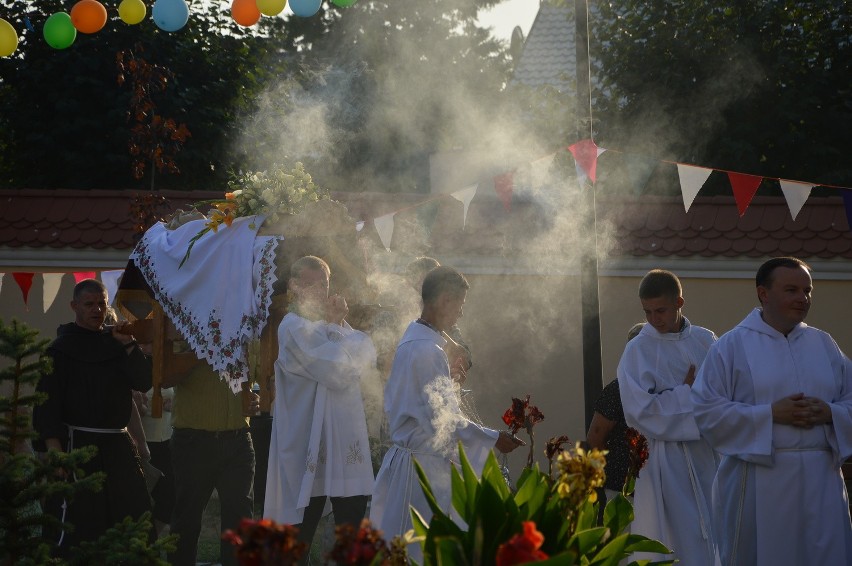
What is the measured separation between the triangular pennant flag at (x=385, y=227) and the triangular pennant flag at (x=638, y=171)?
7.59 m

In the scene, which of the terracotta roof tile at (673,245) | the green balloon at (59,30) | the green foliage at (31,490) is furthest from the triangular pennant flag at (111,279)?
the green foliage at (31,490)

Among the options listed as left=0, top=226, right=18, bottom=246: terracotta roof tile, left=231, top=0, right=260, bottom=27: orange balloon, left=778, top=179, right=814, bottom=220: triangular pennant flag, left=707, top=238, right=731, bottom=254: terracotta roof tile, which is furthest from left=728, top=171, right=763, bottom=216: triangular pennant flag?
left=0, top=226, right=18, bottom=246: terracotta roof tile

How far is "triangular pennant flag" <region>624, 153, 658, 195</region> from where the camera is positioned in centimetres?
1658

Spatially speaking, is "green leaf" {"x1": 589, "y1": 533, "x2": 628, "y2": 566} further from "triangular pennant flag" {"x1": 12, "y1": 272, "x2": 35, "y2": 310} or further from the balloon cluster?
"triangular pennant flag" {"x1": 12, "y1": 272, "x2": 35, "y2": 310}

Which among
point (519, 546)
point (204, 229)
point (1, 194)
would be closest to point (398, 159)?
point (1, 194)

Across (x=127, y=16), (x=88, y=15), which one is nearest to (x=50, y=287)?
(x=88, y=15)

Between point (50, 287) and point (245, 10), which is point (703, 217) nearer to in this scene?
point (245, 10)

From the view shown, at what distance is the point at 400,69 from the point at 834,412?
93.9ft

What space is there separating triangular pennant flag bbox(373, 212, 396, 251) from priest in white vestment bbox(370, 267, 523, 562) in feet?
12.9

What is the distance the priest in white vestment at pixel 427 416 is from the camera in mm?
5590

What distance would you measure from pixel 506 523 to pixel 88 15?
6991 mm

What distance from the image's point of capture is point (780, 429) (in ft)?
18.3

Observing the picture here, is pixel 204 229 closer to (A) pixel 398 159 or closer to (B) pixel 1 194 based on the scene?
(B) pixel 1 194

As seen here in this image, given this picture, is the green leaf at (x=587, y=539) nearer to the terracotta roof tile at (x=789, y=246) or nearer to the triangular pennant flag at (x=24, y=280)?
the terracotta roof tile at (x=789, y=246)
